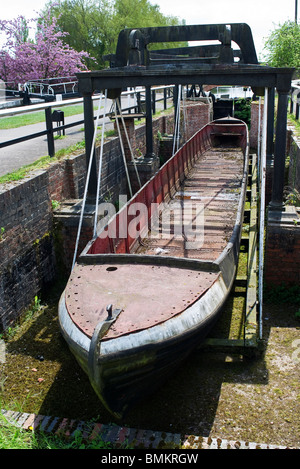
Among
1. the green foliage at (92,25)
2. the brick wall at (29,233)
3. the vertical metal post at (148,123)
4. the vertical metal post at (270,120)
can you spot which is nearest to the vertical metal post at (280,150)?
the brick wall at (29,233)

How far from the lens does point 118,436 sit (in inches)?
171

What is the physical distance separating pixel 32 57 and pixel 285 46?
1600 cm

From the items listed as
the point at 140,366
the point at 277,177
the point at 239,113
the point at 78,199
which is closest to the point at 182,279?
the point at 140,366

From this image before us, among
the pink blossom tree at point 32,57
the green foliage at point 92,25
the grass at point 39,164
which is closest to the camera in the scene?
the grass at point 39,164

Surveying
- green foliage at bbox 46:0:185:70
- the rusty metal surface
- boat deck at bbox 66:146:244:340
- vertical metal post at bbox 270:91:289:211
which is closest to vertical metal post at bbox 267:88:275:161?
boat deck at bbox 66:146:244:340

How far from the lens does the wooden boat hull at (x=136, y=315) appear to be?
401 centimetres

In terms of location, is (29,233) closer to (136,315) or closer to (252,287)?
(136,315)

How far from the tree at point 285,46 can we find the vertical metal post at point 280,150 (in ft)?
53.0

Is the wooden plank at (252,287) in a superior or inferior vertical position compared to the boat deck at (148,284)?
inferior

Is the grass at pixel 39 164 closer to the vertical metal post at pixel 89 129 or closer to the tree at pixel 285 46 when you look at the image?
the vertical metal post at pixel 89 129

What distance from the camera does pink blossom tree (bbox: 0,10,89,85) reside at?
1151 inches

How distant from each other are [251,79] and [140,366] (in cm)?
468

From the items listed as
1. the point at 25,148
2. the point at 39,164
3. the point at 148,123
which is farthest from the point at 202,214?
the point at 25,148

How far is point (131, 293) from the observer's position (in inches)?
185
